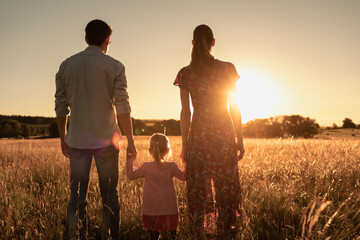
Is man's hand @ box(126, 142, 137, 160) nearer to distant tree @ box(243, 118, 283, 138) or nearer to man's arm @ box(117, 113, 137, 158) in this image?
man's arm @ box(117, 113, 137, 158)

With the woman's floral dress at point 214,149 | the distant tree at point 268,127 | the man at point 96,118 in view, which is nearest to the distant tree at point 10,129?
the distant tree at point 268,127

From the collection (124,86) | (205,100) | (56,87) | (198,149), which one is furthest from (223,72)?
(56,87)

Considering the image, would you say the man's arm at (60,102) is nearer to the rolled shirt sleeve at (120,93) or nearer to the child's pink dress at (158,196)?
the rolled shirt sleeve at (120,93)

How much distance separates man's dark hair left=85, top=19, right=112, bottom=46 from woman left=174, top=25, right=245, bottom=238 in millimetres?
946

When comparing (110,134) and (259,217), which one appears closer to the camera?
(110,134)

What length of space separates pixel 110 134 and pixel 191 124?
2.83ft

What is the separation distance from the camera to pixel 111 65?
9.18 feet

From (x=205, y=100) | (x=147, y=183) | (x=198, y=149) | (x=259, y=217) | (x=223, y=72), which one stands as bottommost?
(x=259, y=217)

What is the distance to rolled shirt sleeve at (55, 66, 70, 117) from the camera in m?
2.91

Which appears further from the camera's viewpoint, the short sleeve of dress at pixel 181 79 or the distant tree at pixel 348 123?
the distant tree at pixel 348 123

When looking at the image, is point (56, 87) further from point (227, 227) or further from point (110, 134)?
point (227, 227)

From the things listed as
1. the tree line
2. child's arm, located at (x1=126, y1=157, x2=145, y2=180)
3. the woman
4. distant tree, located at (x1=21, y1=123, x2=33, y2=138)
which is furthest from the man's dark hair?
distant tree, located at (x1=21, y1=123, x2=33, y2=138)

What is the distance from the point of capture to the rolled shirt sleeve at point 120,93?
2781 mm

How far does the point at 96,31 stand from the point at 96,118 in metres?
0.92
